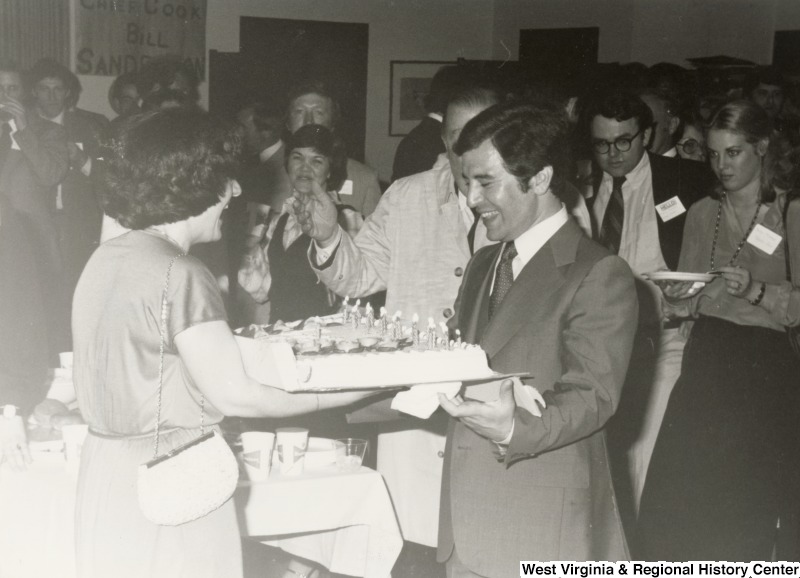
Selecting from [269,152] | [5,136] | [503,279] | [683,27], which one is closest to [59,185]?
[5,136]

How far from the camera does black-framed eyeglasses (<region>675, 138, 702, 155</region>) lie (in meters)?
5.63

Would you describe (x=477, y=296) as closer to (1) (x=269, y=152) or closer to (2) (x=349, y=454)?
(2) (x=349, y=454)

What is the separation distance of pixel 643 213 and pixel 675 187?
0.18 metres

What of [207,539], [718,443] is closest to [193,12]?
[718,443]

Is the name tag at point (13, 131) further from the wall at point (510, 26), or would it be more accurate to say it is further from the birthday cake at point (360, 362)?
the birthday cake at point (360, 362)

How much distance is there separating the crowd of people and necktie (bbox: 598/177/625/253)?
0.05 feet

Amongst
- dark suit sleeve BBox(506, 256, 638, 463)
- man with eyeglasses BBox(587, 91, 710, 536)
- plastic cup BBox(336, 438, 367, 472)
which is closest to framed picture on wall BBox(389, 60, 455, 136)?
man with eyeglasses BBox(587, 91, 710, 536)

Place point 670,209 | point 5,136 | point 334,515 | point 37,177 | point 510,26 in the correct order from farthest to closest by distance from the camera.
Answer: point 510,26
point 37,177
point 5,136
point 670,209
point 334,515

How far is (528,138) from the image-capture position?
2074mm

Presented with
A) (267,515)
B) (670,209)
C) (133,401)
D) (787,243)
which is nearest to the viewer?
(133,401)

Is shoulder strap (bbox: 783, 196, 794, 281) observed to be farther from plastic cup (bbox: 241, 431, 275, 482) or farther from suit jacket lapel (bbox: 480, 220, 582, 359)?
plastic cup (bbox: 241, 431, 275, 482)

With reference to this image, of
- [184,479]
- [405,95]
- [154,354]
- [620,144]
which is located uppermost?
[405,95]

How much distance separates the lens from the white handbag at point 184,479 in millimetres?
1815

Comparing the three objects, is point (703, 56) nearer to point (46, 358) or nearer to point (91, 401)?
point (46, 358)
